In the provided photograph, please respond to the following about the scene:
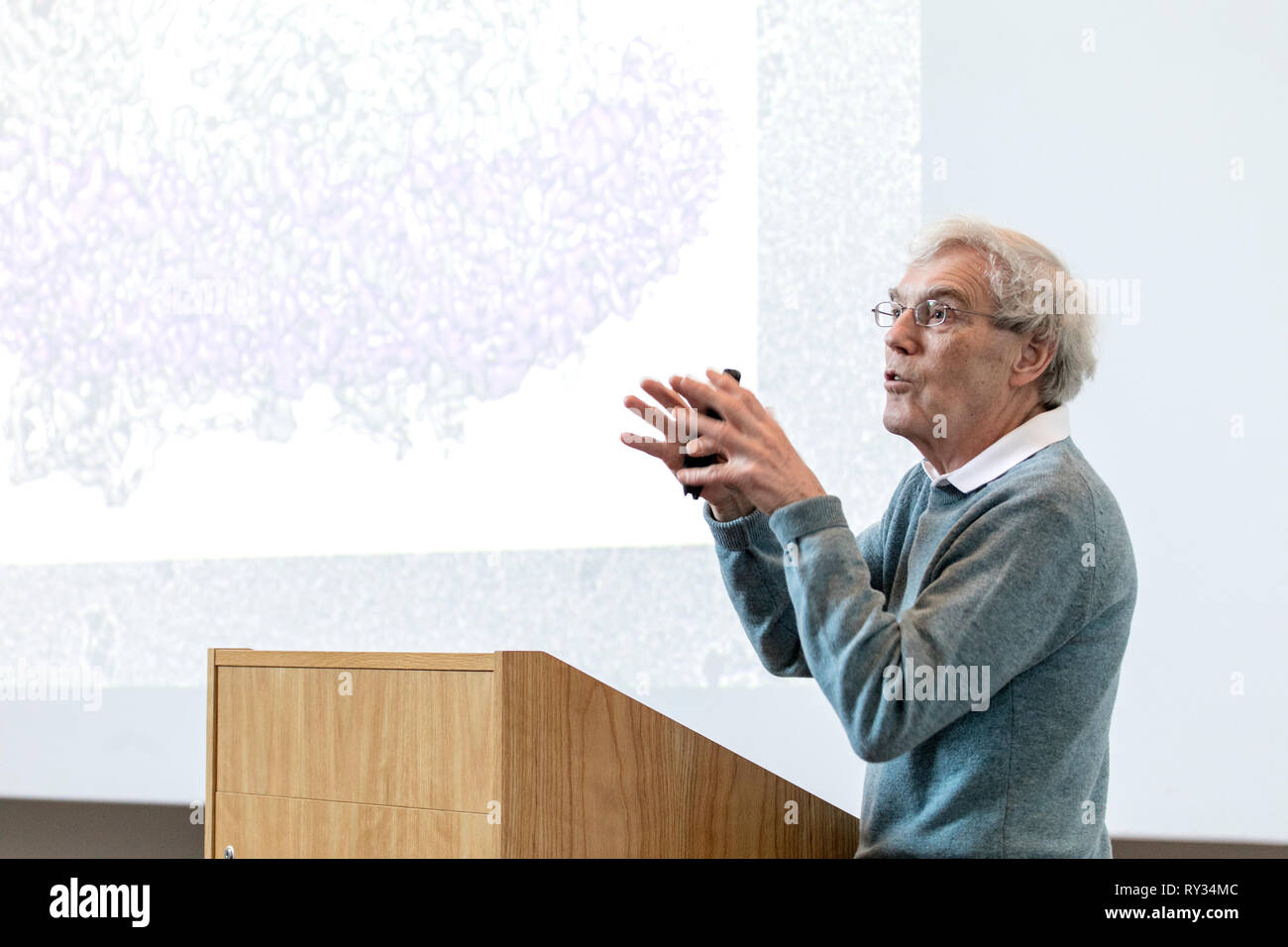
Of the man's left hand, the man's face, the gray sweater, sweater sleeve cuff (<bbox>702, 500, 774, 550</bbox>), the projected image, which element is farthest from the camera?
the projected image

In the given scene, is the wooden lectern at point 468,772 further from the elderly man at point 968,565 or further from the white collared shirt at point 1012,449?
the white collared shirt at point 1012,449

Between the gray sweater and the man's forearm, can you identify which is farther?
the man's forearm

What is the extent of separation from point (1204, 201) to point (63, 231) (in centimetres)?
272

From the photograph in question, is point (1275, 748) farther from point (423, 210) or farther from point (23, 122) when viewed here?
point (23, 122)

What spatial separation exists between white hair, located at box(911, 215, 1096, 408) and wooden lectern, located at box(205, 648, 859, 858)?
1.90 feet

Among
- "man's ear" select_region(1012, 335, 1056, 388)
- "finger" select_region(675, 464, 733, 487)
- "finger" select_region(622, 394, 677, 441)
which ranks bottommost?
"finger" select_region(675, 464, 733, 487)

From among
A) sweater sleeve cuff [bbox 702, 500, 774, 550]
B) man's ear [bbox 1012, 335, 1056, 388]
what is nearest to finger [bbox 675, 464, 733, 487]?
sweater sleeve cuff [bbox 702, 500, 774, 550]

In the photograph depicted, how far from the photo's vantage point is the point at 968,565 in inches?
49.9

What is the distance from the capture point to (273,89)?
305 cm

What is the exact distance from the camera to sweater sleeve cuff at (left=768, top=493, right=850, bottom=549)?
129 centimetres

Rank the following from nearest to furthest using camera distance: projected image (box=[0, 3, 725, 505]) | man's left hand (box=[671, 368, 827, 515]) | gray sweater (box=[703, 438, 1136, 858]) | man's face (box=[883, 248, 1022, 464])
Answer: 1. gray sweater (box=[703, 438, 1136, 858])
2. man's left hand (box=[671, 368, 827, 515])
3. man's face (box=[883, 248, 1022, 464])
4. projected image (box=[0, 3, 725, 505])

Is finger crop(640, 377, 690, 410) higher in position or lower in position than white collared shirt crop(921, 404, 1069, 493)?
higher

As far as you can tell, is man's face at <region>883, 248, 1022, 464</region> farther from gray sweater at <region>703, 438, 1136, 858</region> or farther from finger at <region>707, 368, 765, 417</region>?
finger at <region>707, 368, 765, 417</region>
